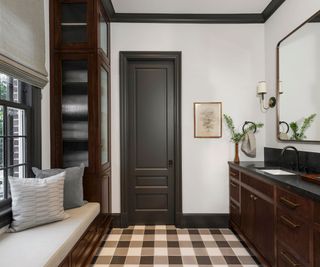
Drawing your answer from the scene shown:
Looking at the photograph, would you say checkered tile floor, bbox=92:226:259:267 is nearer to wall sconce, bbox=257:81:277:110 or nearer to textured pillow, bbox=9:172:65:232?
textured pillow, bbox=9:172:65:232

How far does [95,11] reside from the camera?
281cm

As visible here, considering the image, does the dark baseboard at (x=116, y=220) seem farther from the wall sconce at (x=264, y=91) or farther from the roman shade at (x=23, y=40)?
the wall sconce at (x=264, y=91)

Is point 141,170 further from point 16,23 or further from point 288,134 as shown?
point 16,23

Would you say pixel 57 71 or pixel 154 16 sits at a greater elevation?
pixel 154 16

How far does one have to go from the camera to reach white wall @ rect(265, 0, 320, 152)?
2604mm

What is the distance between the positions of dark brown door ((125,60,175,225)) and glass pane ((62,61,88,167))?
929mm

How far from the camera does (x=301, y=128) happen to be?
8.82 feet

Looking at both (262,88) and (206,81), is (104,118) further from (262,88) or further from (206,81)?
(262,88)

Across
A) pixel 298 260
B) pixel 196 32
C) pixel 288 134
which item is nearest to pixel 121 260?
pixel 298 260

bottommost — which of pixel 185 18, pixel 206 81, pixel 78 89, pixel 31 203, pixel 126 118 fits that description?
pixel 31 203

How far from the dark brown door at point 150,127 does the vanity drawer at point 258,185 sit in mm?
1147

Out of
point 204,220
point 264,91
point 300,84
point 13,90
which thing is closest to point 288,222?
point 300,84

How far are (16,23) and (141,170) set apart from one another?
239 cm

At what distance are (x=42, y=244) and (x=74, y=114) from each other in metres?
1.55
